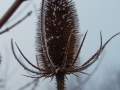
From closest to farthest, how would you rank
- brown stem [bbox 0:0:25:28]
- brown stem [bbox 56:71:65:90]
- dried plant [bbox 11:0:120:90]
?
brown stem [bbox 0:0:25:28], brown stem [bbox 56:71:65:90], dried plant [bbox 11:0:120:90]

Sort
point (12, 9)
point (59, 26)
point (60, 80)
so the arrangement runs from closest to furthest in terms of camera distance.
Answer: point (12, 9) < point (60, 80) < point (59, 26)

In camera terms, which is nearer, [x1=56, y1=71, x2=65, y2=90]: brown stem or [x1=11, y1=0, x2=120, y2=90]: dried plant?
[x1=56, y1=71, x2=65, y2=90]: brown stem

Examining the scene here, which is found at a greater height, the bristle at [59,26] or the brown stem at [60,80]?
the bristle at [59,26]

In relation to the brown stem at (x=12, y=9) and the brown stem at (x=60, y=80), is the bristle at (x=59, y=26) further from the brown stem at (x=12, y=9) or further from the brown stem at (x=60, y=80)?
Answer: the brown stem at (x=12, y=9)

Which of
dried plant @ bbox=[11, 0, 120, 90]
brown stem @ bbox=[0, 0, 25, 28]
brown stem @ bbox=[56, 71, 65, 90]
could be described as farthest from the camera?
dried plant @ bbox=[11, 0, 120, 90]

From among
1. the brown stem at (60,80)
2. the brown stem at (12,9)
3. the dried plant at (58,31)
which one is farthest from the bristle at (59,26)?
the brown stem at (12,9)

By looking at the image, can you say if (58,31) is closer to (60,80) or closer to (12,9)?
(60,80)

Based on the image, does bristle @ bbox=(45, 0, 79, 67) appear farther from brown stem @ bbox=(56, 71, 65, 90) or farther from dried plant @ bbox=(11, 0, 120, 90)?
brown stem @ bbox=(56, 71, 65, 90)

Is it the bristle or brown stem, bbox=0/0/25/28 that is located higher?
brown stem, bbox=0/0/25/28

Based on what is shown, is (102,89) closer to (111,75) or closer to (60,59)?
(111,75)

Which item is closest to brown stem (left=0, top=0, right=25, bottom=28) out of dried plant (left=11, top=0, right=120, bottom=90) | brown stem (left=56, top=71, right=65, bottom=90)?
brown stem (left=56, top=71, right=65, bottom=90)

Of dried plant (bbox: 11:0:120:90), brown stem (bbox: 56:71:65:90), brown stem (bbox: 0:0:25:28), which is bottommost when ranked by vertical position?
brown stem (bbox: 56:71:65:90)

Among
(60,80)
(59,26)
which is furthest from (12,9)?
(59,26)
